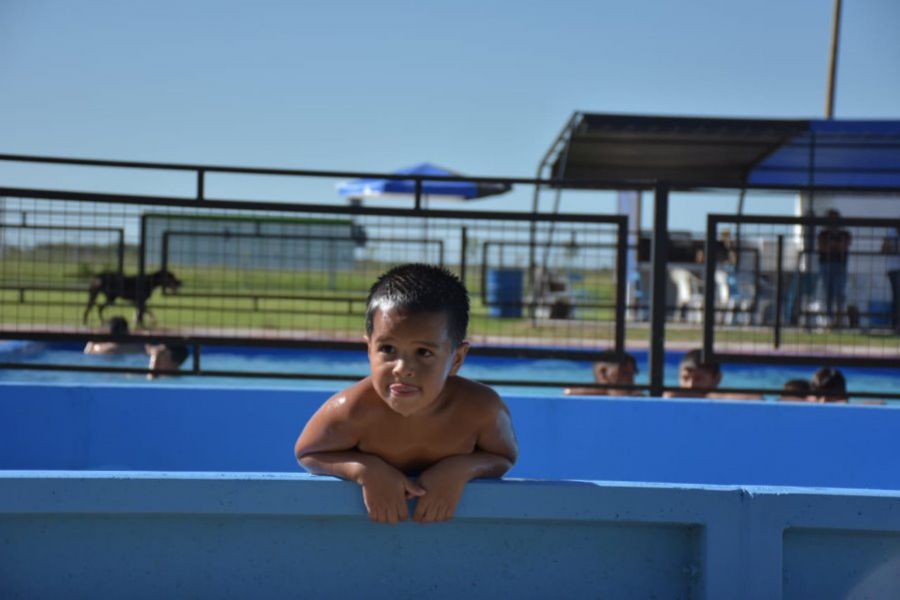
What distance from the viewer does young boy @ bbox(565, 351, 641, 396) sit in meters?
5.15

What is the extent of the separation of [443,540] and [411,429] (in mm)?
311

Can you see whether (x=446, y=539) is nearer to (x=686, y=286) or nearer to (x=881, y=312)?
(x=881, y=312)

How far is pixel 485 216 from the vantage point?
5.27m

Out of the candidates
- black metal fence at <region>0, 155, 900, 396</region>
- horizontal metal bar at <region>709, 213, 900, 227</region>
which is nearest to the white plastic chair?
black metal fence at <region>0, 155, 900, 396</region>

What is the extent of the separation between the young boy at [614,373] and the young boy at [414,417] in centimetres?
267

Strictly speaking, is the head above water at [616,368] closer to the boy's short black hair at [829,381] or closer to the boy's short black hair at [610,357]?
the boy's short black hair at [610,357]

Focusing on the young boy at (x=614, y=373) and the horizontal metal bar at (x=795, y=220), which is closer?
the young boy at (x=614, y=373)

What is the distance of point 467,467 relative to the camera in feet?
6.88

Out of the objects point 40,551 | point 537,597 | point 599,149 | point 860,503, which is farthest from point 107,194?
point 599,149

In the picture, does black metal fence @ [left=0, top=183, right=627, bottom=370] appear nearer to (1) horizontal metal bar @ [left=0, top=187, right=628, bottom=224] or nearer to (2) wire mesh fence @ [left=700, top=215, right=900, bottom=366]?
(1) horizontal metal bar @ [left=0, top=187, right=628, bottom=224]

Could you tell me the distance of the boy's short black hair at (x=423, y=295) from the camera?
2051 mm

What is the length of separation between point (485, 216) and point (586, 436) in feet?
5.76

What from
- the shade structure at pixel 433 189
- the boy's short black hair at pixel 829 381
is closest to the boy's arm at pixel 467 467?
the boy's short black hair at pixel 829 381

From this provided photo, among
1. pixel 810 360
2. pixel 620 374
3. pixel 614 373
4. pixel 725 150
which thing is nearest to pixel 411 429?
pixel 810 360
